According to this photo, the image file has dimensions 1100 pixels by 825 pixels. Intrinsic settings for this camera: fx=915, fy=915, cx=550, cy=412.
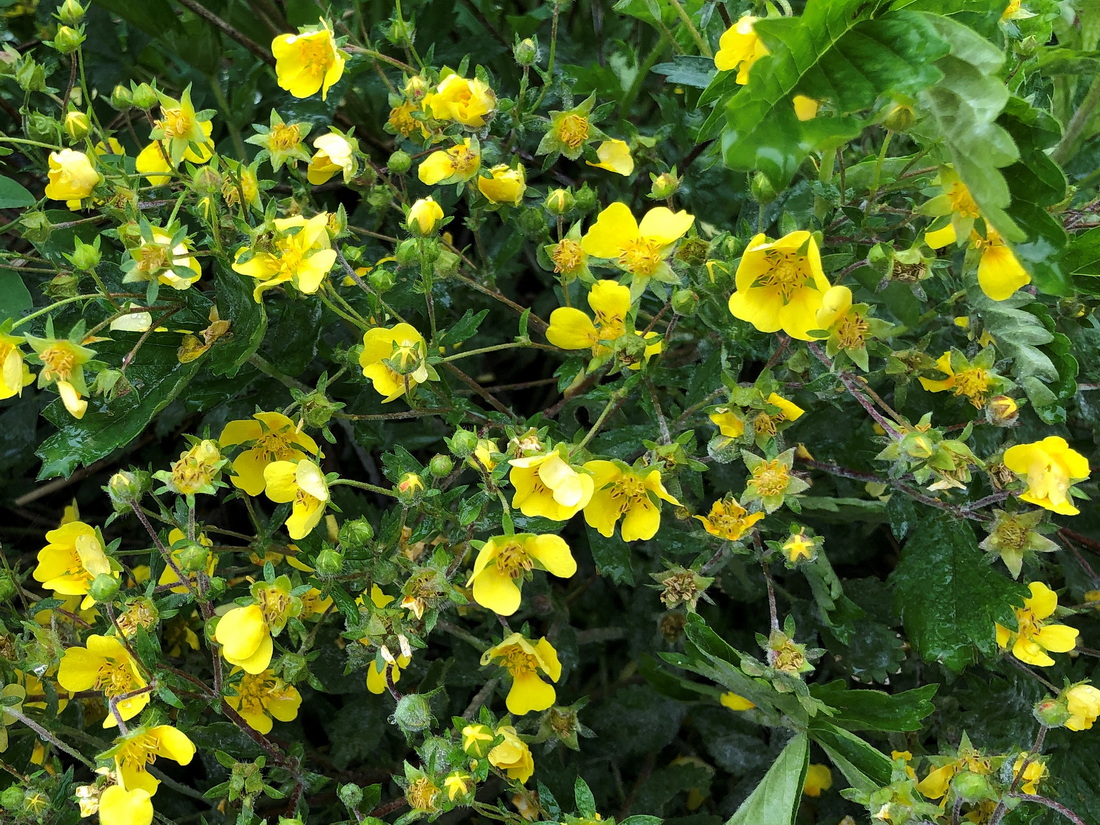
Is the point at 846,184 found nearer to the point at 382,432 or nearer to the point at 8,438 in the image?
the point at 382,432

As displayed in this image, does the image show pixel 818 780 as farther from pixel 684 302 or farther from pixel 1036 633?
pixel 684 302

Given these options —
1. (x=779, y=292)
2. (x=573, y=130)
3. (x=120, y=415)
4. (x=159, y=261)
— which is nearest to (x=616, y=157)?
(x=573, y=130)

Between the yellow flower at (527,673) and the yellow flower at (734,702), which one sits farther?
the yellow flower at (734,702)

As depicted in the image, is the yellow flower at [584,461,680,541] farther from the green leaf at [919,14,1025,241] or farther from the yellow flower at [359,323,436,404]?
the green leaf at [919,14,1025,241]

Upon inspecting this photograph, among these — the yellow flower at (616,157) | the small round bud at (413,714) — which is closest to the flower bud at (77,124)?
the yellow flower at (616,157)

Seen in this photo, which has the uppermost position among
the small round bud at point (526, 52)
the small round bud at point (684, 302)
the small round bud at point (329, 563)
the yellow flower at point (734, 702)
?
the small round bud at point (526, 52)

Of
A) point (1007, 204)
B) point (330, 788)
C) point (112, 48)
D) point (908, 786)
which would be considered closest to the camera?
point (1007, 204)

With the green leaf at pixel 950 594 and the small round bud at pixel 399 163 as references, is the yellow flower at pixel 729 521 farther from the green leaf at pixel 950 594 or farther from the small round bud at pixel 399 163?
the small round bud at pixel 399 163

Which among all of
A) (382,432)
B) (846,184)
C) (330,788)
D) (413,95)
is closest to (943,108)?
(846,184)
